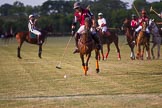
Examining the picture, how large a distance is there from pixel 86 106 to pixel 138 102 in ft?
4.32

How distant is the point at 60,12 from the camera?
144250mm

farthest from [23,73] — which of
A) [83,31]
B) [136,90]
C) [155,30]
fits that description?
[155,30]

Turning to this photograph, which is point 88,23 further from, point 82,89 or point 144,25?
point 144,25

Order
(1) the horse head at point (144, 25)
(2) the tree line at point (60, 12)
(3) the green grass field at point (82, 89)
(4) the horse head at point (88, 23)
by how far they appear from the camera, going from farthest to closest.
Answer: (2) the tree line at point (60, 12) → (1) the horse head at point (144, 25) → (4) the horse head at point (88, 23) → (3) the green grass field at point (82, 89)

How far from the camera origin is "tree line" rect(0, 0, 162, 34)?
83.3 metres

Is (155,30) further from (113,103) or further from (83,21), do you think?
(113,103)

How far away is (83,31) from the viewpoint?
19125 mm

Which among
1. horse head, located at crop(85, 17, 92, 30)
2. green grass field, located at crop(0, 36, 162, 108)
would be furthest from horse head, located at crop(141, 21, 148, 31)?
horse head, located at crop(85, 17, 92, 30)

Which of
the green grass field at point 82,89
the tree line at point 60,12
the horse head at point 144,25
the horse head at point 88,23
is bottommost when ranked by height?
the tree line at point 60,12

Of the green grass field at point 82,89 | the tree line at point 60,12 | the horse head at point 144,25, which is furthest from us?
the tree line at point 60,12

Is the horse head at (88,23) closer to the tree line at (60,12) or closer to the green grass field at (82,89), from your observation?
the green grass field at (82,89)

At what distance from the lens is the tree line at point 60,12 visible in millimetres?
83312

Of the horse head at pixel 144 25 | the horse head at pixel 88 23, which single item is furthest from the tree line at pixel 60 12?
the horse head at pixel 88 23

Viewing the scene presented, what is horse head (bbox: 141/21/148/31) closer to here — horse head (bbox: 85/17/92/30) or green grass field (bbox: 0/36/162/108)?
green grass field (bbox: 0/36/162/108)
